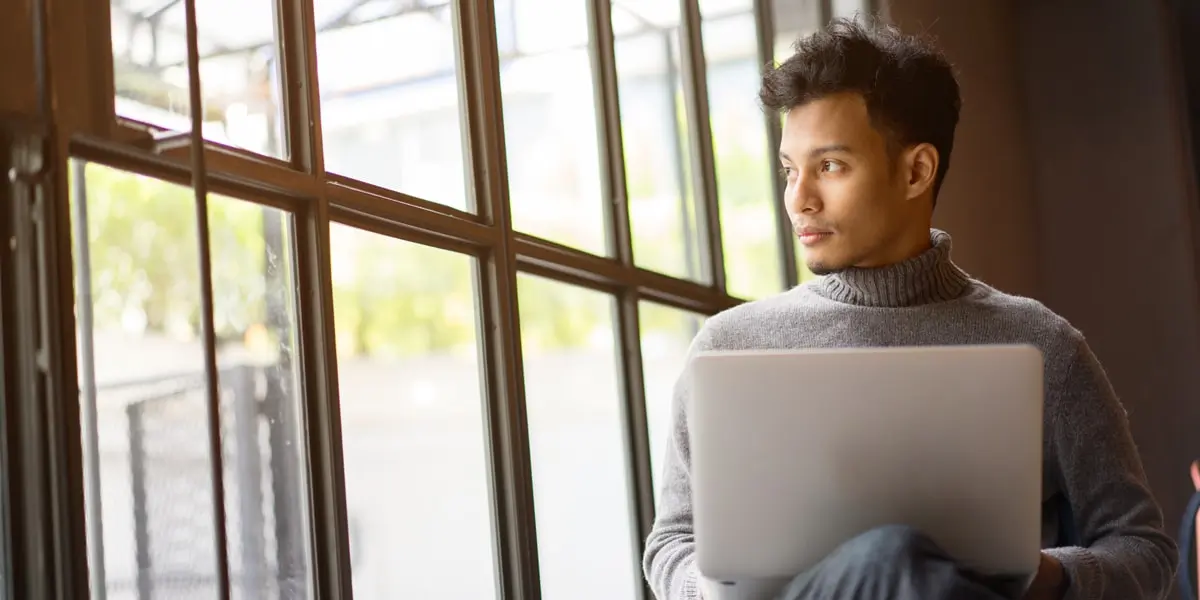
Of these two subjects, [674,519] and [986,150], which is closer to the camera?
[674,519]

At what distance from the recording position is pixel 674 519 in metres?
1.72

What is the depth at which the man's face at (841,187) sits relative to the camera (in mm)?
1750

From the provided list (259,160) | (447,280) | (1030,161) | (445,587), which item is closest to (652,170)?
(447,280)

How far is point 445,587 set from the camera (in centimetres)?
226

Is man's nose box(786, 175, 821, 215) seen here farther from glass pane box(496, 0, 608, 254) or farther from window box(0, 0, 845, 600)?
glass pane box(496, 0, 608, 254)

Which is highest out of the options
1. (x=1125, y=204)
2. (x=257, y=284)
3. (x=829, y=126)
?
(x=1125, y=204)

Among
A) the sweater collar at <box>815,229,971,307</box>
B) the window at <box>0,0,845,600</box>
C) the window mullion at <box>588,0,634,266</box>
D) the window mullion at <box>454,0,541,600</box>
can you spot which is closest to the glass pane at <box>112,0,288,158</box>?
the window at <box>0,0,845,600</box>

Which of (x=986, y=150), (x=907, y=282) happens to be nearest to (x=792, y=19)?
(x=986, y=150)

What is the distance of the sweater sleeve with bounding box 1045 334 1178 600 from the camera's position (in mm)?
1626

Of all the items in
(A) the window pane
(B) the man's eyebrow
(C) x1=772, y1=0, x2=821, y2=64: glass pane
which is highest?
(A) the window pane

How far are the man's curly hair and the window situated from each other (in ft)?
2.22

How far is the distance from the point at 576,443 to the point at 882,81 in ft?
3.86

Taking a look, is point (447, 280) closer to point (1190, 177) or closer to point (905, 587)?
point (905, 587)

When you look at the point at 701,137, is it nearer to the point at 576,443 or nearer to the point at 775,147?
the point at 775,147
